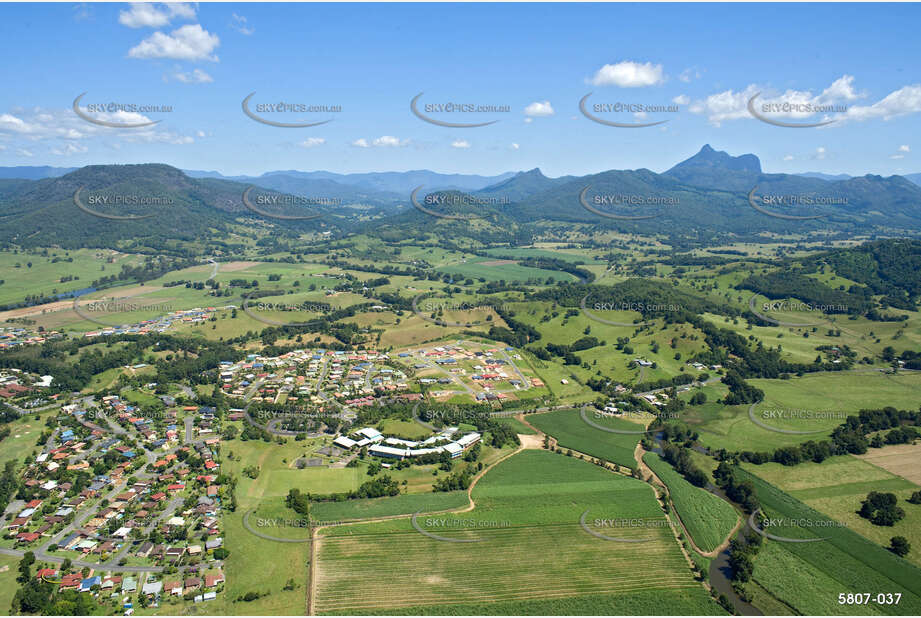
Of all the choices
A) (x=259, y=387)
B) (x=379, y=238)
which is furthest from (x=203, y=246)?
(x=259, y=387)

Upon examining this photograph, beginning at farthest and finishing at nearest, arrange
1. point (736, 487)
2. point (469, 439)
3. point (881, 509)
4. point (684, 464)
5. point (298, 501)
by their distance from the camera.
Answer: point (469, 439) → point (684, 464) → point (736, 487) → point (298, 501) → point (881, 509)

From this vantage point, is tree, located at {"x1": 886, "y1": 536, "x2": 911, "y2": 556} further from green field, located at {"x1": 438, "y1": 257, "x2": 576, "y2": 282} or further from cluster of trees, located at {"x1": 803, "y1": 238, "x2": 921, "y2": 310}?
green field, located at {"x1": 438, "y1": 257, "x2": 576, "y2": 282}

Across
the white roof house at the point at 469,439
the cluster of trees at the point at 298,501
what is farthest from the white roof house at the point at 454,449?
the cluster of trees at the point at 298,501

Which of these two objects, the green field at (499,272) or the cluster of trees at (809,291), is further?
the green field at (499,272)

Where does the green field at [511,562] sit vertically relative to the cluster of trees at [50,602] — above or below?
below

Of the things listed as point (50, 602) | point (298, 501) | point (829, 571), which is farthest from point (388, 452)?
point (829, 571)

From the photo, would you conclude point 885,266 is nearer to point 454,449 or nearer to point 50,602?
point 454,449

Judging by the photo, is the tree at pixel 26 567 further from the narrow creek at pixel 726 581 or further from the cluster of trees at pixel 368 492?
the narrow creek at pixel 726 581
